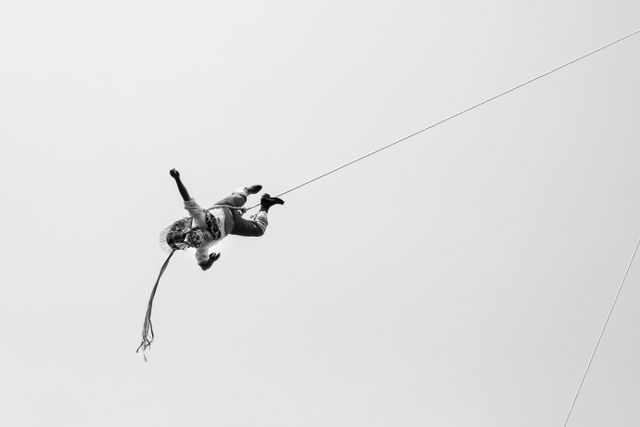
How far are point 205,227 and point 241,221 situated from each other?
113 cm

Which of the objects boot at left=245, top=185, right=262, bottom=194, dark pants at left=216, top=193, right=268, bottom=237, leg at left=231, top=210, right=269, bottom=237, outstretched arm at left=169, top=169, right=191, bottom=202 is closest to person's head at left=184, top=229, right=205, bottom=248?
outstretched arm at left=169, top=169, right=191, bottom=202

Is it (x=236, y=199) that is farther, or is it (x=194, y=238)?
(x=236, y=199)

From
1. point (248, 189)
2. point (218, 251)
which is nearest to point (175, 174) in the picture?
point (218, 251)

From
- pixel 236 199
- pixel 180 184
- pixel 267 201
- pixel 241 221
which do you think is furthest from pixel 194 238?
pixel 267 201

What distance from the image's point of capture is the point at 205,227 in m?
7.95

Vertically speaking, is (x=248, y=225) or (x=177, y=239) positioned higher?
(x=177, y=239)

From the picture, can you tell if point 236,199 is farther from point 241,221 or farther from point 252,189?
point 252,189

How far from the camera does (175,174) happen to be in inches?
275

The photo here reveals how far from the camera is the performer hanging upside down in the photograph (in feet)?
25.4

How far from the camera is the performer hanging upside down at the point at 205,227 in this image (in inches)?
305

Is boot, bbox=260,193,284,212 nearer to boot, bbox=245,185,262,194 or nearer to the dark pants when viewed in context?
the dark pants

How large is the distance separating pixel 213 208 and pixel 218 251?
64 cm

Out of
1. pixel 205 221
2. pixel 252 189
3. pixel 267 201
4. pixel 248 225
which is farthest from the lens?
pixel 252 189

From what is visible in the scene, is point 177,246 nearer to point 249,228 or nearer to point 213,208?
point 213,208
